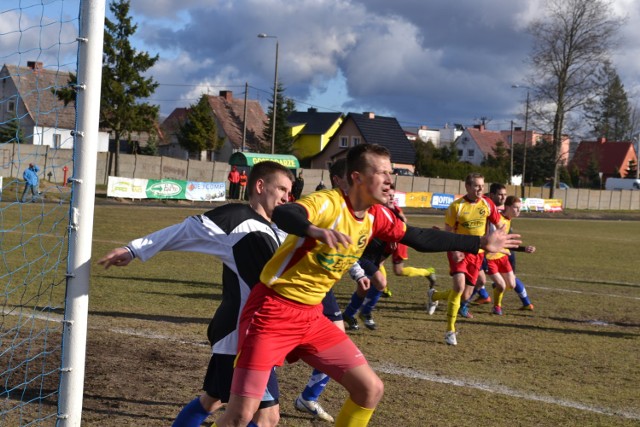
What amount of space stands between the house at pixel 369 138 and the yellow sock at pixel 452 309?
7045 cm

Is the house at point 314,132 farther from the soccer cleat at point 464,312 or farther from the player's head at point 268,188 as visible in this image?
the player's head at point 268,188

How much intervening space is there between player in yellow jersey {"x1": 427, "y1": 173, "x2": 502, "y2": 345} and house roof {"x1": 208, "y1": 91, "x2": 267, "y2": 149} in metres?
67.4

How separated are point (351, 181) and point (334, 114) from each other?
80915 millimetres

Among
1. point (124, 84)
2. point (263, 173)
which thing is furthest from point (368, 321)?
point (124, 84)

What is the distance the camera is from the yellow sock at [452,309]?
8961 millimetres

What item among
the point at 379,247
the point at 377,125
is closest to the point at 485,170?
the point at 377,125

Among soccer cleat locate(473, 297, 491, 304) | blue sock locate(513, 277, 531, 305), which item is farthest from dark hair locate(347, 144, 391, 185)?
soccer cleat locate(473, 297, 491, 304)

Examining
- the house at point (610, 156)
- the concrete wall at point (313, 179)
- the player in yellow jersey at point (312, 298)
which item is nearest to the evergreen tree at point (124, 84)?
the concrete wall at point (313, 179)

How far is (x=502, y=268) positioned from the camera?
11.8 m

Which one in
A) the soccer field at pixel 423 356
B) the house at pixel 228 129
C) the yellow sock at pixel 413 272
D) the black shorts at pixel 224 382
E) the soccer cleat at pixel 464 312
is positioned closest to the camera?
the black shorts at pixel 224 382

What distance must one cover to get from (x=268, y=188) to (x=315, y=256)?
0.73 m

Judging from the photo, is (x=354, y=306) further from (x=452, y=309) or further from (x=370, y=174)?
(x=370, y=174)

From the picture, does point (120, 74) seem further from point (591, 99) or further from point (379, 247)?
point (379, 247)

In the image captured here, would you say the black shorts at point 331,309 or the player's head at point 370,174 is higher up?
the player's head at point 370,174
